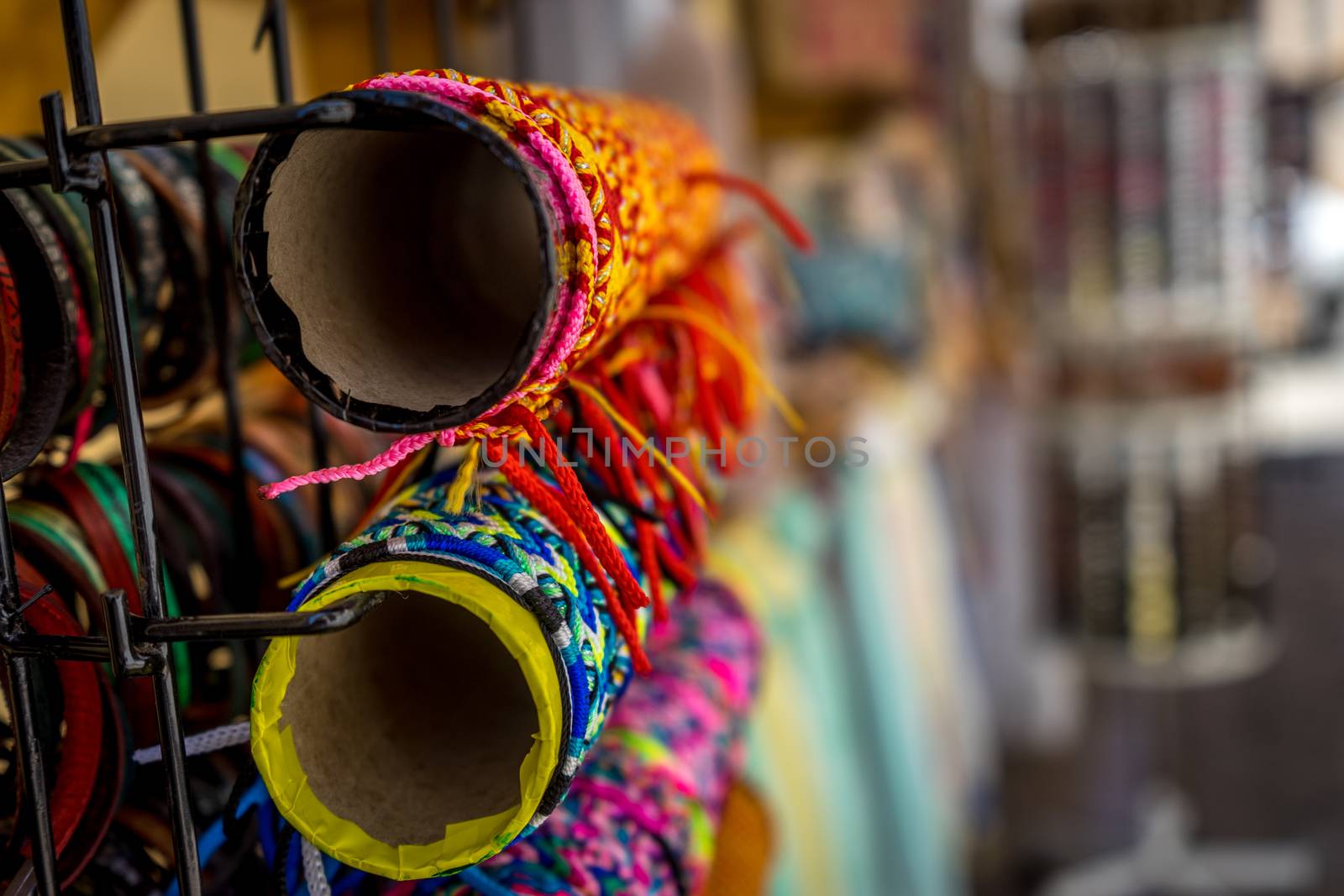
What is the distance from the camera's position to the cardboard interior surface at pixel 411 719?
1.05 ft

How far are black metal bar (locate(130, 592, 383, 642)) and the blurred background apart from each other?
53 centimetres

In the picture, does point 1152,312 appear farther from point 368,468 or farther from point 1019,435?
point 368,468

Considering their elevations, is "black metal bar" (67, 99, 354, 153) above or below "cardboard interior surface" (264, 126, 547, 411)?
above

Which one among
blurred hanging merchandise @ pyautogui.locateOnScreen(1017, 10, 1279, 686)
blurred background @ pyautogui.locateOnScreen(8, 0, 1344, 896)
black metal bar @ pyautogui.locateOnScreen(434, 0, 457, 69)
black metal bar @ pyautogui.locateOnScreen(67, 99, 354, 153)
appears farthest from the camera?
blurred hanging merchandise @ pyautogui.locateOnScreen(1017, 10, 1279, 686)

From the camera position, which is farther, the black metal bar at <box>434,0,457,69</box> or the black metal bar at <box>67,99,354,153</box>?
the black metal bar at <box>434,0,457,69</box>

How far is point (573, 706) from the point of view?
304 millimetres

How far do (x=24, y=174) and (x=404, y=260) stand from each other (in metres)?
0.11

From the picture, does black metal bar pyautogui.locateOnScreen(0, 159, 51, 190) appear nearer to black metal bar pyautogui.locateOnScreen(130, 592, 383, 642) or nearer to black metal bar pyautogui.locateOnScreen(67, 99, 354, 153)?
black metal bar pyautogui.locateOnScreen(67, 99, 354, 153)

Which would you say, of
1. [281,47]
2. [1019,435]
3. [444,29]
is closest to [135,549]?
[281,47]

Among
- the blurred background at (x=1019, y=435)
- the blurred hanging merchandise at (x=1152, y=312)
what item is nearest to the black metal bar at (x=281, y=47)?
the blurred background at (x=1019, y=435)

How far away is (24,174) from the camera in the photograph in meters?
0.30

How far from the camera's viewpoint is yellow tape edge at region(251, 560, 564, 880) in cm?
29

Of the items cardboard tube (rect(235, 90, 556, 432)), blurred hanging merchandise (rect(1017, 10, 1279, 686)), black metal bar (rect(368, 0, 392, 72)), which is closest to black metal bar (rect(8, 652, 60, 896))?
cardboard tube (rect(235, 90, 556, 432))

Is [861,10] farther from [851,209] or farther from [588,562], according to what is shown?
[588,562]
